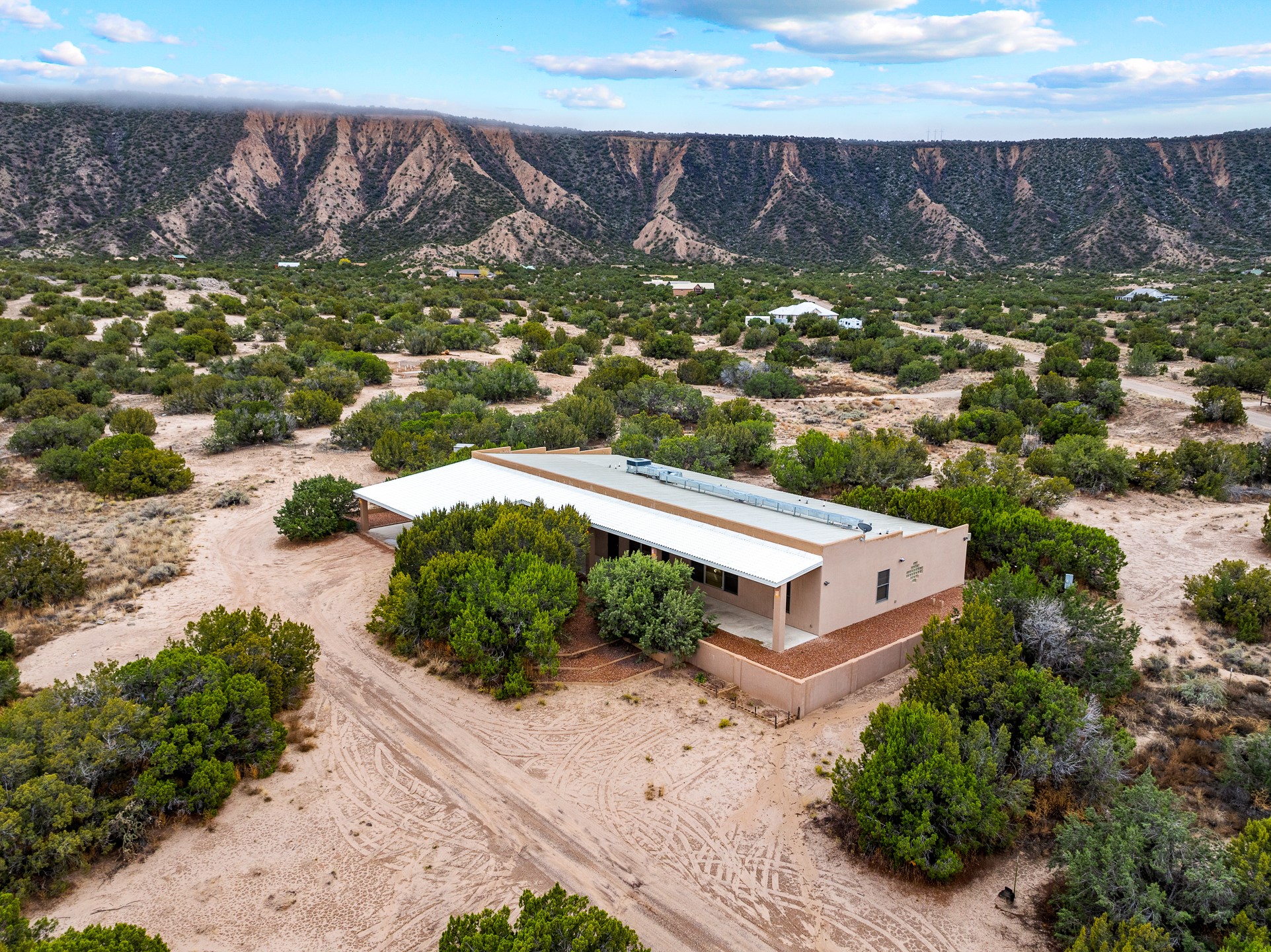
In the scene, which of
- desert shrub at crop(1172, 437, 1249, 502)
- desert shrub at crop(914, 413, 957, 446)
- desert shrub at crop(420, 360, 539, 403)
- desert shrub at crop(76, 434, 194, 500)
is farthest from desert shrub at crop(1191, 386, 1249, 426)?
desert shrub at crop(76, 434, 194, 500)

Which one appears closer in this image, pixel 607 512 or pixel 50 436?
pixel 607 512

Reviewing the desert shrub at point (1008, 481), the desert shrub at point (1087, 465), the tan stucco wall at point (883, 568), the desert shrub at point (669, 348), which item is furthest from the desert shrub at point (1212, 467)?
the desert shrub at point (669, 348)

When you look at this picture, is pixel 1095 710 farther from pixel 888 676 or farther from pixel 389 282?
pixel 389 282

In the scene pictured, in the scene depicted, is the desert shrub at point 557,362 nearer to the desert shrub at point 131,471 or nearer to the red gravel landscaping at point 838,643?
the desert shrub at point 131,471

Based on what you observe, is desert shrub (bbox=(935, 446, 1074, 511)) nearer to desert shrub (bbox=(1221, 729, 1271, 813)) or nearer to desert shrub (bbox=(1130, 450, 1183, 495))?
desert shrub (bbox=(1130, 450, 1183, 495))

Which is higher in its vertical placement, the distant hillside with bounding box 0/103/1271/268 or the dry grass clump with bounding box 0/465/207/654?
the distant hillside with bounding box 0/103/1271/268

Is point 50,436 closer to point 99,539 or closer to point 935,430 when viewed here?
point 99,539

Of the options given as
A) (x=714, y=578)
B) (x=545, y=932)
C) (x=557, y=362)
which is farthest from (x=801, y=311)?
(x=545, y=932)
